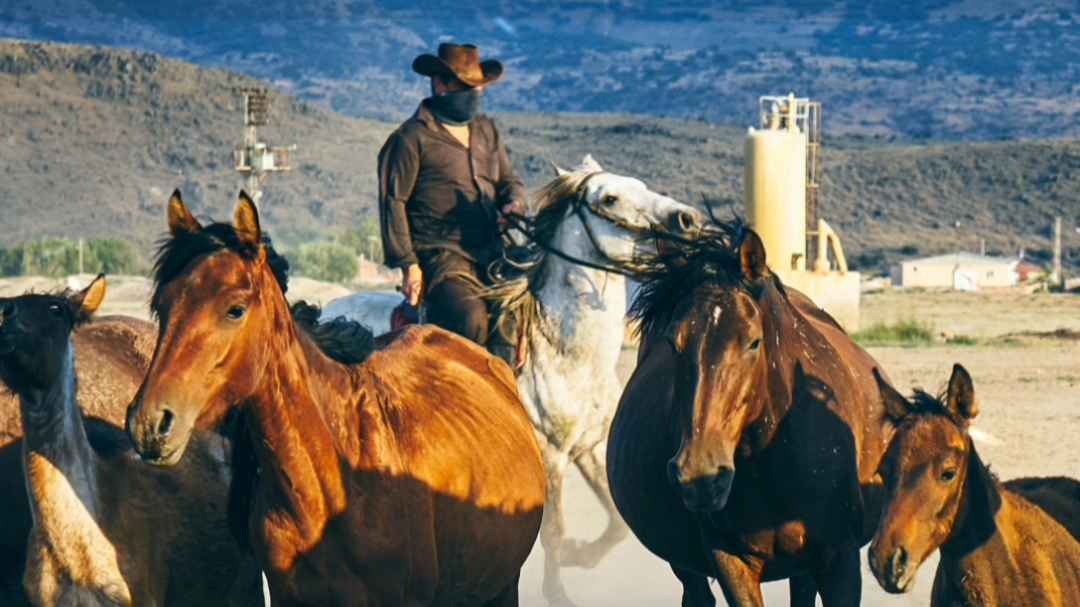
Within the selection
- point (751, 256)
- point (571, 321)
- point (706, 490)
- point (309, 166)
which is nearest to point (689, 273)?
point (751, 256)

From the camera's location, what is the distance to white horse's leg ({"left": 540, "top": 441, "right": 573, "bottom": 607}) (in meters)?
9.05

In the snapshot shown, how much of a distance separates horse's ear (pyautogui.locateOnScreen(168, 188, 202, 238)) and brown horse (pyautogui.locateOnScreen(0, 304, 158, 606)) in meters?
1.71

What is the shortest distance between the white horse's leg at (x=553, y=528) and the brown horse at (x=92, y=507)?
3049mm

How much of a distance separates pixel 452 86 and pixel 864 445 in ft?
10.6

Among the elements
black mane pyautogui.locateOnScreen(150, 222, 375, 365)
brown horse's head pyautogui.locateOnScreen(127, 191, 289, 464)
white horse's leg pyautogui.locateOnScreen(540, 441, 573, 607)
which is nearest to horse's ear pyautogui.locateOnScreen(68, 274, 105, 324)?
black mane pyautogui.locateOnScreen(150, 222, 375, 365)

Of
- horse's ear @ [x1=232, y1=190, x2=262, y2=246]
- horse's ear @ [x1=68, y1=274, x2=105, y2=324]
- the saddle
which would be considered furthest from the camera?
the saddle

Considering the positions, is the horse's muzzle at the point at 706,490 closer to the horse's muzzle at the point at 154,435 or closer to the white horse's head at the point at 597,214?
the horse's muzzle at the point at 154,435

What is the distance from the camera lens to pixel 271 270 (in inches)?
201

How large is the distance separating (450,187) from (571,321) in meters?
1.23

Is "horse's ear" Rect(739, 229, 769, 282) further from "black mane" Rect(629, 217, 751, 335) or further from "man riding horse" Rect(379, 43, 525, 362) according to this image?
"man riding horse" Rect(379, 43, 525, 362)

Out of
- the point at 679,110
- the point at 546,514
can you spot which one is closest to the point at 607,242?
the point at 546,514

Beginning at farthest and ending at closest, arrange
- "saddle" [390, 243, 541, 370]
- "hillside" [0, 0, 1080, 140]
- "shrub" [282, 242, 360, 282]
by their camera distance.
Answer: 1. "hillside" [0, 0, 1080, 140]
2. "shrub" [282, 242, 360, 282]
3. "saddle" [390, 243, 541, 370]

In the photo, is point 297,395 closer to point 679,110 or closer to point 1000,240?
point 1000,240

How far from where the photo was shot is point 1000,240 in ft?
208
